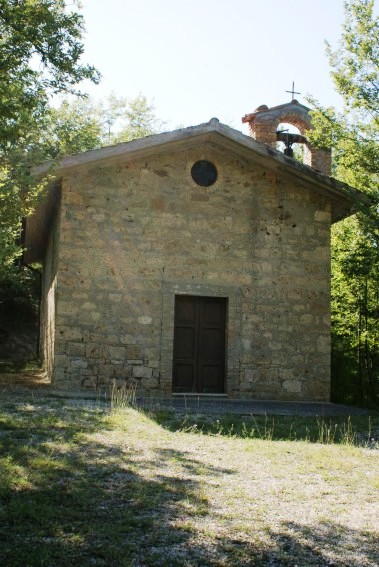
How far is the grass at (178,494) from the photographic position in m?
3.38

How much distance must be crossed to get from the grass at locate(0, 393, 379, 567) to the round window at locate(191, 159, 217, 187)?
5397 millimetres

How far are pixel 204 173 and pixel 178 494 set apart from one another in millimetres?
8014

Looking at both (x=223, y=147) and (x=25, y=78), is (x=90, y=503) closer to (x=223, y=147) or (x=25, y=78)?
(x=25, y=78)

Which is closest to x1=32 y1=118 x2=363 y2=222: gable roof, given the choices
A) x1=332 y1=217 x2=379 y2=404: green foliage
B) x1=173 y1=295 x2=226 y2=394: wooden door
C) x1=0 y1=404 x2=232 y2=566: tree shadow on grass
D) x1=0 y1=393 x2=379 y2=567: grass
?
x1=332 y1=217 x2=379 y2=404: green foliage

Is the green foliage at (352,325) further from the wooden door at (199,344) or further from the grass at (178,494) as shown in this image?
the grass at (178,494)

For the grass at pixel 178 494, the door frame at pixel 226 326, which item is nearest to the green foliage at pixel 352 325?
the door frame at pixel 226 326

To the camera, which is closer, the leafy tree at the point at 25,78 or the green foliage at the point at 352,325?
the leafy tree at the point at 25,78

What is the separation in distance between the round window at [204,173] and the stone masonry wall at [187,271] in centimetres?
11

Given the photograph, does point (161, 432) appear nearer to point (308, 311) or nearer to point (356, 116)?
point (308, 311)

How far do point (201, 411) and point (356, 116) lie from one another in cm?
606

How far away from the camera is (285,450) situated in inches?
252

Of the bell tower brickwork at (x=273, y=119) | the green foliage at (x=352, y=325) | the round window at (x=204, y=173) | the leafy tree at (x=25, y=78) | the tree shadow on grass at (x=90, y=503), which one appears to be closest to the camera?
the tree shadow on grass at (x=90, y=503)

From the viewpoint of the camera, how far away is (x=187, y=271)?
36.8 feet

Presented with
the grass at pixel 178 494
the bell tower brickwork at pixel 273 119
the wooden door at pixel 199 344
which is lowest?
the grass at pixel 178 494
